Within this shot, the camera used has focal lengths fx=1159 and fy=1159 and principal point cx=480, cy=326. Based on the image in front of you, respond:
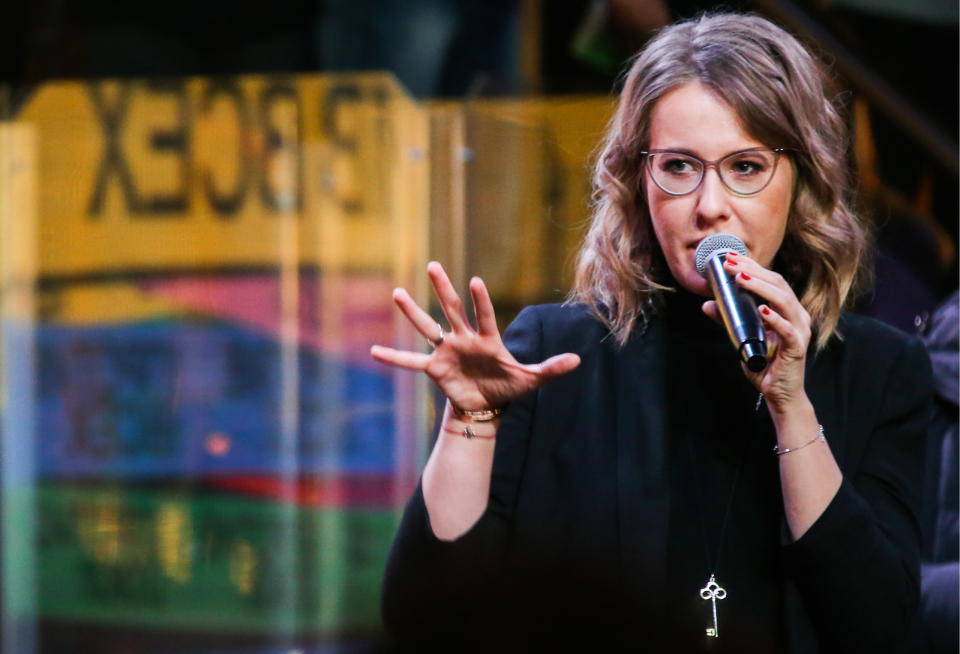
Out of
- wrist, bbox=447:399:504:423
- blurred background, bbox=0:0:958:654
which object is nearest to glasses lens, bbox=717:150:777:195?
wrist, bbox=447:399:504:423

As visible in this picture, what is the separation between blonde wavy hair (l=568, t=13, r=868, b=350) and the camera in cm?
130

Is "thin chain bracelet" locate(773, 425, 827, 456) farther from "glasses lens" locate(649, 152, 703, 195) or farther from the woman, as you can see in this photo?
"glasses lens" locate(649, 152, 703, 195)

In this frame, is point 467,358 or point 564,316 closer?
point 467,358

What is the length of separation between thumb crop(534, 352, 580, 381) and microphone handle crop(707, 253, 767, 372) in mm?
149

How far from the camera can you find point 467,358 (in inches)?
47.1

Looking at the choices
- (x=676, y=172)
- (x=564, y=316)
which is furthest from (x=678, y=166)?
(x=564, y=316)

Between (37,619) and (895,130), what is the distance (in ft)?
11.0

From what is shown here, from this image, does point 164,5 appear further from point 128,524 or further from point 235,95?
point 128,524

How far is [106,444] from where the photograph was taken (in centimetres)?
A: 420

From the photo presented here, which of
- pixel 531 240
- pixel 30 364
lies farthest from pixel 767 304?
pixel 30 364

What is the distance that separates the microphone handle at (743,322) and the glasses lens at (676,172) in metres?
0.19

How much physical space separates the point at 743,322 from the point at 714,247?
0.58 feet

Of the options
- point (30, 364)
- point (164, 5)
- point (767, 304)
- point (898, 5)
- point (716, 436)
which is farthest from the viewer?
point (164, 5)

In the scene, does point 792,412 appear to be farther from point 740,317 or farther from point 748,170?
point 748,170
